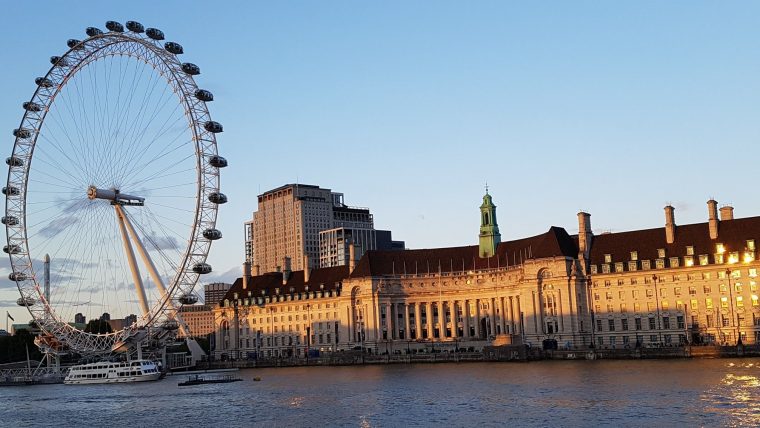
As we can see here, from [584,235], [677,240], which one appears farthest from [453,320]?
[677,240]

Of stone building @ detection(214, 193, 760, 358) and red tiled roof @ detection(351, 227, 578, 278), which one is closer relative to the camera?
stone building @ detection(214, 193, 760, 358)

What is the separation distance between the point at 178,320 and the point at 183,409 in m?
39.9

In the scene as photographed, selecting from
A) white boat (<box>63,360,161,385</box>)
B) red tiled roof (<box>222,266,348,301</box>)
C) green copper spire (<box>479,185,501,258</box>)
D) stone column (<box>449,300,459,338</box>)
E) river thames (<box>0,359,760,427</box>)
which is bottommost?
river thames (<box>0,359,760,427</box>)

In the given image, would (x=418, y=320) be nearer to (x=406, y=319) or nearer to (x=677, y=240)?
(x=406, y=319)

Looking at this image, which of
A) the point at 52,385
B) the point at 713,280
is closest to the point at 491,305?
the point at 713,280

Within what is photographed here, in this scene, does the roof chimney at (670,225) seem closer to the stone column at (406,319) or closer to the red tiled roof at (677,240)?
the red tiled roof at (677,240)

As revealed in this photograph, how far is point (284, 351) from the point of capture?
178 m

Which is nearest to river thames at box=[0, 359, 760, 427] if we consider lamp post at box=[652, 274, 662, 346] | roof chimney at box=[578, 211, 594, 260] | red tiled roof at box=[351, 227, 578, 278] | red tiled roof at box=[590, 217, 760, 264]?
lamp post at box=[652, 274, 662, 346]

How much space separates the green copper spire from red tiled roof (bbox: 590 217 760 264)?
2442 centimetres

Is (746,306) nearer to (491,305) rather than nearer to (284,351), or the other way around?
(491,305)

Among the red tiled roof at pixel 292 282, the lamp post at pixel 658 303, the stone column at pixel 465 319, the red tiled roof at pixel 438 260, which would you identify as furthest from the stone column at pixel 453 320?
the lamp post at pixel 658 303

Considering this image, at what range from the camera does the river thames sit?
6069cm

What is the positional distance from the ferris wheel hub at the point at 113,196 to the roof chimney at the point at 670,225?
75.5m

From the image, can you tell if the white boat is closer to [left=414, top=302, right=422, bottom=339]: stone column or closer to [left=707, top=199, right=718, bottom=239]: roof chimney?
[left=414, top=302, right=422, bottom=339]: stone column
